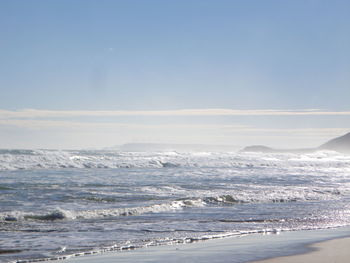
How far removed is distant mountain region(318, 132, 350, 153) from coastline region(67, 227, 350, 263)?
12882 centimetres

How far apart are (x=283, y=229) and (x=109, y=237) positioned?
3902mm

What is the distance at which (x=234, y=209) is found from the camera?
47.0 feet

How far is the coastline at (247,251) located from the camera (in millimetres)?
7711

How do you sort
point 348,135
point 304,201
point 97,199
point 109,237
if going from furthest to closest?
point 348,135
point 304,201
point 97,199
point 109,237

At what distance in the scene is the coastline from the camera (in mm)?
7711

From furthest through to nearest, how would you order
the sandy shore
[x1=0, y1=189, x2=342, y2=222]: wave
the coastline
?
1. [x1=0, y1=189, x2=342, y2=222]: wave
2. the coastline
3. the sandy shore

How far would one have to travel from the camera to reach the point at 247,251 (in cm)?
841

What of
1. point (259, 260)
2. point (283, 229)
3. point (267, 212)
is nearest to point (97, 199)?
point (267, 212)

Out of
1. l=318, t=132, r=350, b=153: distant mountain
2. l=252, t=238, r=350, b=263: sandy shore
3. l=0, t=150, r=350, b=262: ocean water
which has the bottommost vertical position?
l=252, t=238, r=350, b=263: sandy shore

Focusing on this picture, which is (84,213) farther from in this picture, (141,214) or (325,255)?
(325,255)

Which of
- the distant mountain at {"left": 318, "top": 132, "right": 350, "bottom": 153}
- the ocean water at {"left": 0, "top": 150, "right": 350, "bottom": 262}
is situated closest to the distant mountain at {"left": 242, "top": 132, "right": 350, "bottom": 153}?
the distant mountain at {"left": 318, "top": 132, "right": 350, "bottom": 153}

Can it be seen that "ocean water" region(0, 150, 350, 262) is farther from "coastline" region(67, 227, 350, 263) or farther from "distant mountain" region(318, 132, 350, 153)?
"distant mountain" region(318, 132, 350, 153)

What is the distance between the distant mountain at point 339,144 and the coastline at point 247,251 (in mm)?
128816

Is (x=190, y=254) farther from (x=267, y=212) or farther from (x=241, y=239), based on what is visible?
(x=267, y=212)
